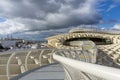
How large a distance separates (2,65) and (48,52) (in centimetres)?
239

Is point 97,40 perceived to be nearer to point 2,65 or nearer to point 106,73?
point 2,65

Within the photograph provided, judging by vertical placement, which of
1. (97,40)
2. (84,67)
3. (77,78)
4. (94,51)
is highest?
(84,67)

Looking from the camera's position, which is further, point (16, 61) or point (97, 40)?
point (97, 40)

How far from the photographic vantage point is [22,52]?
34.7 ft

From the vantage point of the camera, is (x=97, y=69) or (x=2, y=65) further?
(x=2, y=65)

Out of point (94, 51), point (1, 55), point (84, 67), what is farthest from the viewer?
point (1, 55)

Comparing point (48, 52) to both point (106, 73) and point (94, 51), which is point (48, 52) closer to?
point (94, 51)

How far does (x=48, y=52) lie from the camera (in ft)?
41.1

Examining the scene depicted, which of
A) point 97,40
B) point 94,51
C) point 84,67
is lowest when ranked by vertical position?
point 97,40

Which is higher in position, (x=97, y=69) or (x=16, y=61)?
(x=97, y=69)

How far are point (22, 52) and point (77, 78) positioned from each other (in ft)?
27.0

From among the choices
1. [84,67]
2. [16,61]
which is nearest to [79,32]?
[16,61]

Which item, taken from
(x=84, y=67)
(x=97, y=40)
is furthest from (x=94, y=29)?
(x=84, y=67)

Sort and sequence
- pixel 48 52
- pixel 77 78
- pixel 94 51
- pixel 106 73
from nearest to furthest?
pixel 106 73, pixel 77 78, pixel 94 51, pixel 48 52
